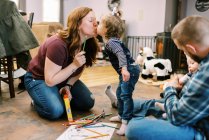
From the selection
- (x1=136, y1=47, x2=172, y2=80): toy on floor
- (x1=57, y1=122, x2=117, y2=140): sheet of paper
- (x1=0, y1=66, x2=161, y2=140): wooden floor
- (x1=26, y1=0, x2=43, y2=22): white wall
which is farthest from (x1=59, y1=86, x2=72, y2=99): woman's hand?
(x1=26, y1=0, x2=43, y2=22): white wall

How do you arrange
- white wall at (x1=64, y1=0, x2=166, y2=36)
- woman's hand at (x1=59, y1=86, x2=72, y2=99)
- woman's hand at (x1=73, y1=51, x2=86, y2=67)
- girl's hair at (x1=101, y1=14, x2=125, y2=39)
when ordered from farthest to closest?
white wall at (x1=64, y1=0, x2=166, y2=36) < woman's hand at (x1=59, y1=86, x2=72, y2=99) < woman's hand at (x1=73, y1=51, x2=86, y2=67) < girl's hair at (x1=101, y1=14, x2=125, y2=39)

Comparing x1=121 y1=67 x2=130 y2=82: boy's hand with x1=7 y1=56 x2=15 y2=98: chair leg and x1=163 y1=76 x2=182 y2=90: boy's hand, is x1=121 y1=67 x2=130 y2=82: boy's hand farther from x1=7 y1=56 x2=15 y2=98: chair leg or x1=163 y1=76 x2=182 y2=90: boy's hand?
x1=7 y1=56 x2=15 y2=98: chair leg

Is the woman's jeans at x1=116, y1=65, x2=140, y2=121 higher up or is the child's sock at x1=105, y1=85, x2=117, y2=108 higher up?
the woman's jeans at x1=116, y1=65, x2=140, y2=121

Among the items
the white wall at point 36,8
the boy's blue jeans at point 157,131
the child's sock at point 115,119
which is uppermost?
the white wall at point 36,8

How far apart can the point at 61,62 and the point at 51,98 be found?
252 millimetres

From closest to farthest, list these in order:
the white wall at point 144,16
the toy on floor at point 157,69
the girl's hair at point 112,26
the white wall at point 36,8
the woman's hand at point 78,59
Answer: the girl's hair at point 112,26
the woman's hand at point 78,59
the toy on floor at point 157,69
the white wall at point 144,16
the white wall at point 36,8

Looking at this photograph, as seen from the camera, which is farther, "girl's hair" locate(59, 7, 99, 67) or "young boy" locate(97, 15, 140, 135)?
"girl's hair" locate(59, 7, 99, 67)

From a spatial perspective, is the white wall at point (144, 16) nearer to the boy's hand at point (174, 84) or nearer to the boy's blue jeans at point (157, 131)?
the boy's hand at point (174, 84)

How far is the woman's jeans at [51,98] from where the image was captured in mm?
1617

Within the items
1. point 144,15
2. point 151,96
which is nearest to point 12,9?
point 151,96

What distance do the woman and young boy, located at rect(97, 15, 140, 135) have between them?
14 centimetres

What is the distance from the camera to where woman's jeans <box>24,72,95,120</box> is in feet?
5.31

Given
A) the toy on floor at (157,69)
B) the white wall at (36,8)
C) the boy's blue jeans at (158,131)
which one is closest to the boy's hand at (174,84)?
the boy's blue jeans at (158,131)

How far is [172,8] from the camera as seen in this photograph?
437 centimetres
